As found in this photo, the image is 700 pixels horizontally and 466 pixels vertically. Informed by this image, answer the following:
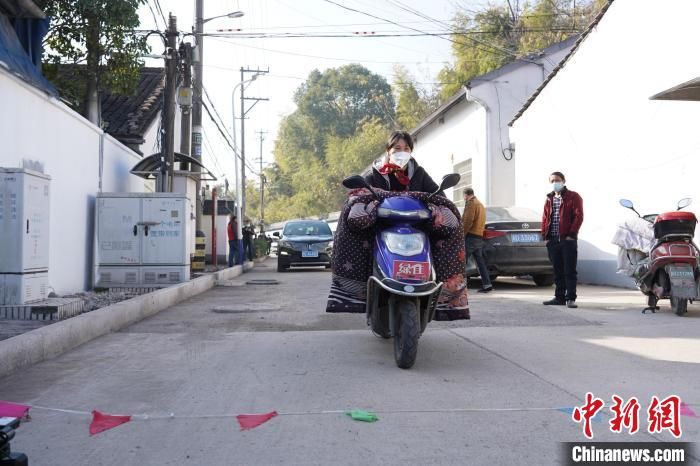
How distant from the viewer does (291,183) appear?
242ft

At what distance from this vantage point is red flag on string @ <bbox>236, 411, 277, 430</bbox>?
3555mm

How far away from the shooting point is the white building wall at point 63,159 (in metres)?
8.02

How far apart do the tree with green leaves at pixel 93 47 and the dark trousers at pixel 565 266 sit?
9.09 m

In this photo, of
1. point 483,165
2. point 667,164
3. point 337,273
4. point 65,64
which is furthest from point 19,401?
point 483,165

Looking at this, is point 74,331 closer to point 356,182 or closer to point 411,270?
point 356,182

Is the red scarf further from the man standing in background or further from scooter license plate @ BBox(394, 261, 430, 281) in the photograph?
the man standing in background

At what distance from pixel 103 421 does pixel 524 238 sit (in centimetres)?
876

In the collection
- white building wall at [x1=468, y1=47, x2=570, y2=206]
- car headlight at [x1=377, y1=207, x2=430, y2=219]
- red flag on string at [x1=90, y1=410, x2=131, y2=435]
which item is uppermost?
white building wall at [x1=468, y1=47, x2=570, y2=206]

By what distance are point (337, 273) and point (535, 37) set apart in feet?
89.3

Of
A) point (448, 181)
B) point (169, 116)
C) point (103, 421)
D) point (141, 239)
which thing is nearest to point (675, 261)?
point (448, 181)

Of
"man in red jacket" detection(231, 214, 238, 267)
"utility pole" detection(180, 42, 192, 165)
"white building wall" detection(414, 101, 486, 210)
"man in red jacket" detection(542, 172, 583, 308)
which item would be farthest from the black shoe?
"man in red jacket" detection(231, 214, 238, 267)

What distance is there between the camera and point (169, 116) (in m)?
14.0

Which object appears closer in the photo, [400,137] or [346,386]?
[346,386]

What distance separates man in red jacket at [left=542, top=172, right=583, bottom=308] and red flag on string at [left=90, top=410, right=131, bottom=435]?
20.5 ft
